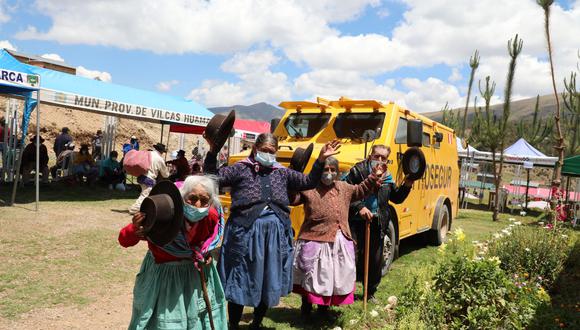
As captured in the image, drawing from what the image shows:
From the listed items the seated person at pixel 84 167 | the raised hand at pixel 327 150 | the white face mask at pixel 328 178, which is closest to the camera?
the raised hand at pixel 327 150

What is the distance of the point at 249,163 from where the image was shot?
397cm

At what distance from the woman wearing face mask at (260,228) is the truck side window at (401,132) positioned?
300cm

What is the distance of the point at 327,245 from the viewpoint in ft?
14.3

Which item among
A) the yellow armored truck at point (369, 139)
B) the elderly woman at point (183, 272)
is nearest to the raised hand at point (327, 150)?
the elderly woman at point (183, 272)

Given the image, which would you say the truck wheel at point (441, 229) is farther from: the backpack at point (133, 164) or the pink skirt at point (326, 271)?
the backpack at point (133, 164)

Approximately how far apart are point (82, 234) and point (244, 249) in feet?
16.9

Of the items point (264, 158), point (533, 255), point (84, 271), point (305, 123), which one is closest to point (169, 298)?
point (264, 158)

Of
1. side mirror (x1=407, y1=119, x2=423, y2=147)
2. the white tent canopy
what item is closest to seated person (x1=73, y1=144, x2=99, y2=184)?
side mirror (x1=407, y1=119, x2=423, y2=147)

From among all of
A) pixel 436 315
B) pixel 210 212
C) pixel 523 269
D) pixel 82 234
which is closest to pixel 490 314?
pixel 436 315

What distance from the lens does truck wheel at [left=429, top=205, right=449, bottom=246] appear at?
8.95 meters

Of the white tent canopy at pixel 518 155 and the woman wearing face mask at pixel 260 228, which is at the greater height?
the white tent canopy at pixel 518 155

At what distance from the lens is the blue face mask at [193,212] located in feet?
9.34

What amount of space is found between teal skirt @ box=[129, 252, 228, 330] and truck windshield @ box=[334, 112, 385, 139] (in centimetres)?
432

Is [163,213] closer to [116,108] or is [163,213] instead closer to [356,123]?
[356,123]
